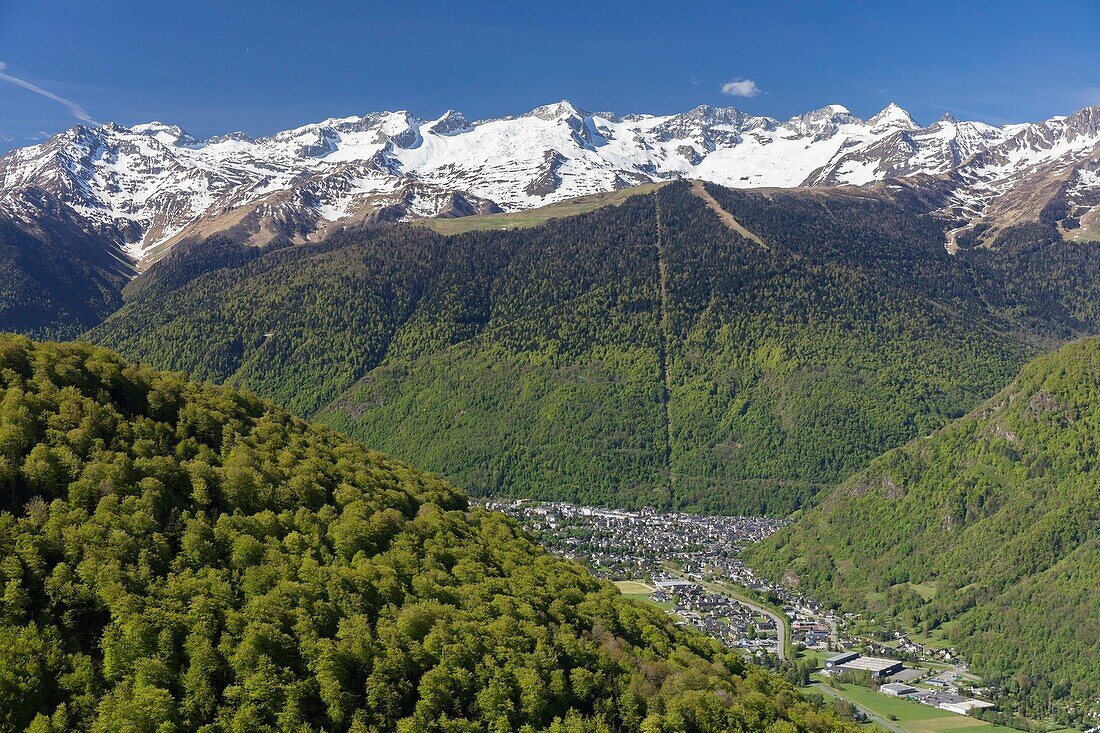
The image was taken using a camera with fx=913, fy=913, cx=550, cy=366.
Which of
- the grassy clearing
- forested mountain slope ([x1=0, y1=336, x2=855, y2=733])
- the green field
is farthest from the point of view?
the grassy clearing

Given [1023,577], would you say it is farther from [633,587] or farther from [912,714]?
[633,587]

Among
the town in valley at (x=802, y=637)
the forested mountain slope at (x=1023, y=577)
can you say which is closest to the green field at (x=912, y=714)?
the town in valley at (x=802, y=637)

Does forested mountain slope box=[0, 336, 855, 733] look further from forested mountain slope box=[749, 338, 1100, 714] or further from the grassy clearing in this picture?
the grassy clearing

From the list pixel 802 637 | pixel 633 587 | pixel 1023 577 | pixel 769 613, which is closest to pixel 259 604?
pixel 802 637

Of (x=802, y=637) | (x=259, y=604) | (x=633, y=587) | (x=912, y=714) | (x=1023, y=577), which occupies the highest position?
(x=259, y=604)

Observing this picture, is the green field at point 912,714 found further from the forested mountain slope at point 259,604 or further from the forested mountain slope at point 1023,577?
the forested mountain slope at point 259,604

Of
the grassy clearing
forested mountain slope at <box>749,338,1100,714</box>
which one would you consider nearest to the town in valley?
the grassy clearing

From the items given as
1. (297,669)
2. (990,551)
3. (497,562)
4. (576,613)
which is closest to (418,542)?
(497,562)
